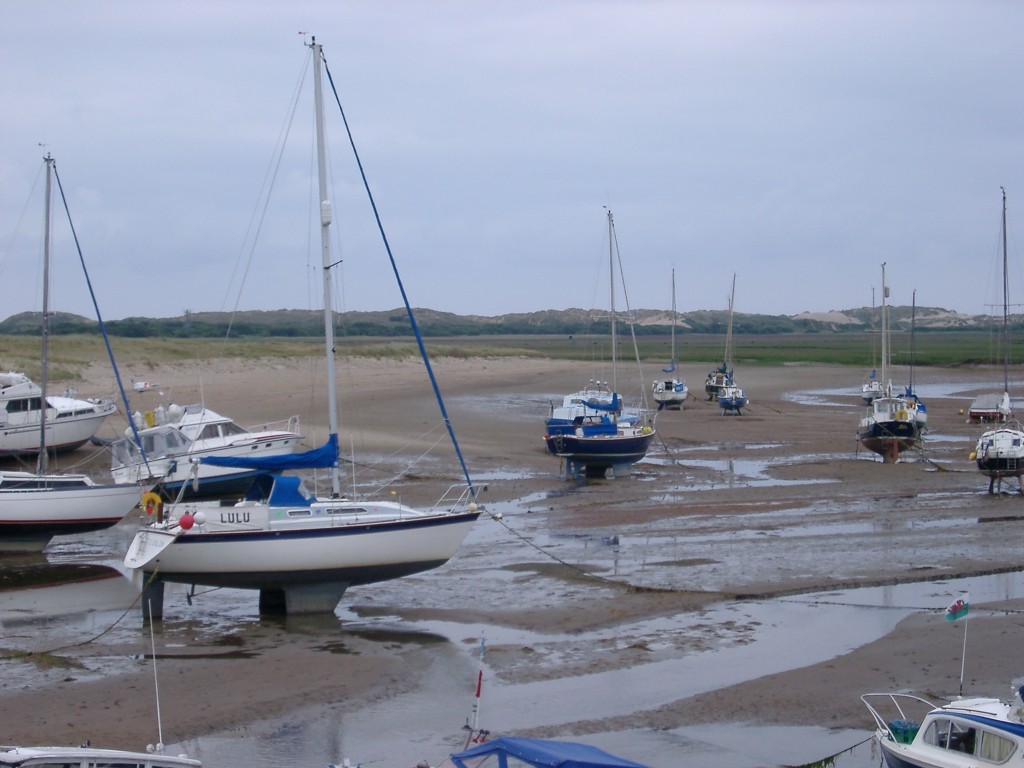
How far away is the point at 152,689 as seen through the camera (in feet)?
46.6

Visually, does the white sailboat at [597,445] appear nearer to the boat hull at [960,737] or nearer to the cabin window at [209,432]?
the cabin window at [209,432]

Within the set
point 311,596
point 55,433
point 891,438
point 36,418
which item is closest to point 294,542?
point 311,596

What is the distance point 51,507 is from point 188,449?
6110 mm

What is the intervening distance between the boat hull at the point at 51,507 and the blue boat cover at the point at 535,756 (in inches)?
648

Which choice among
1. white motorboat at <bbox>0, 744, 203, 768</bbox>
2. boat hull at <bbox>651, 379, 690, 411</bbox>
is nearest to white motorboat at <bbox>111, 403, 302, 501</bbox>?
white motorboat at <bbox>0, 744, 203, 768</bbox>

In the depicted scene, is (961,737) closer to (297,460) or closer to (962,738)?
(962,738)

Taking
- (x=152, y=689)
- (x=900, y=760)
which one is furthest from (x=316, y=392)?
(x=900, y=760)

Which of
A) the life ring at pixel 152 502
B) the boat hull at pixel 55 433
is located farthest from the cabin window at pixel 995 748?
the boat hull at pixel 55 433

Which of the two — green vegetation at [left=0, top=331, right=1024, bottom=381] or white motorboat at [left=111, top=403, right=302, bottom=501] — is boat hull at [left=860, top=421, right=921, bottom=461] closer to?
green vegetation at [left=0, top=331, right=1024, bottom=381]

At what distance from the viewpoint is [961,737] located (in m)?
11.1

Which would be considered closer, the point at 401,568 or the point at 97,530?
the point at 401,568

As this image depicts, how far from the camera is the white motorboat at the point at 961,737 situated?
420 inches

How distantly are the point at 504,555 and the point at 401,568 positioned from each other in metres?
5.09

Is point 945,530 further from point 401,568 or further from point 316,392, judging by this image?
point 316,392
